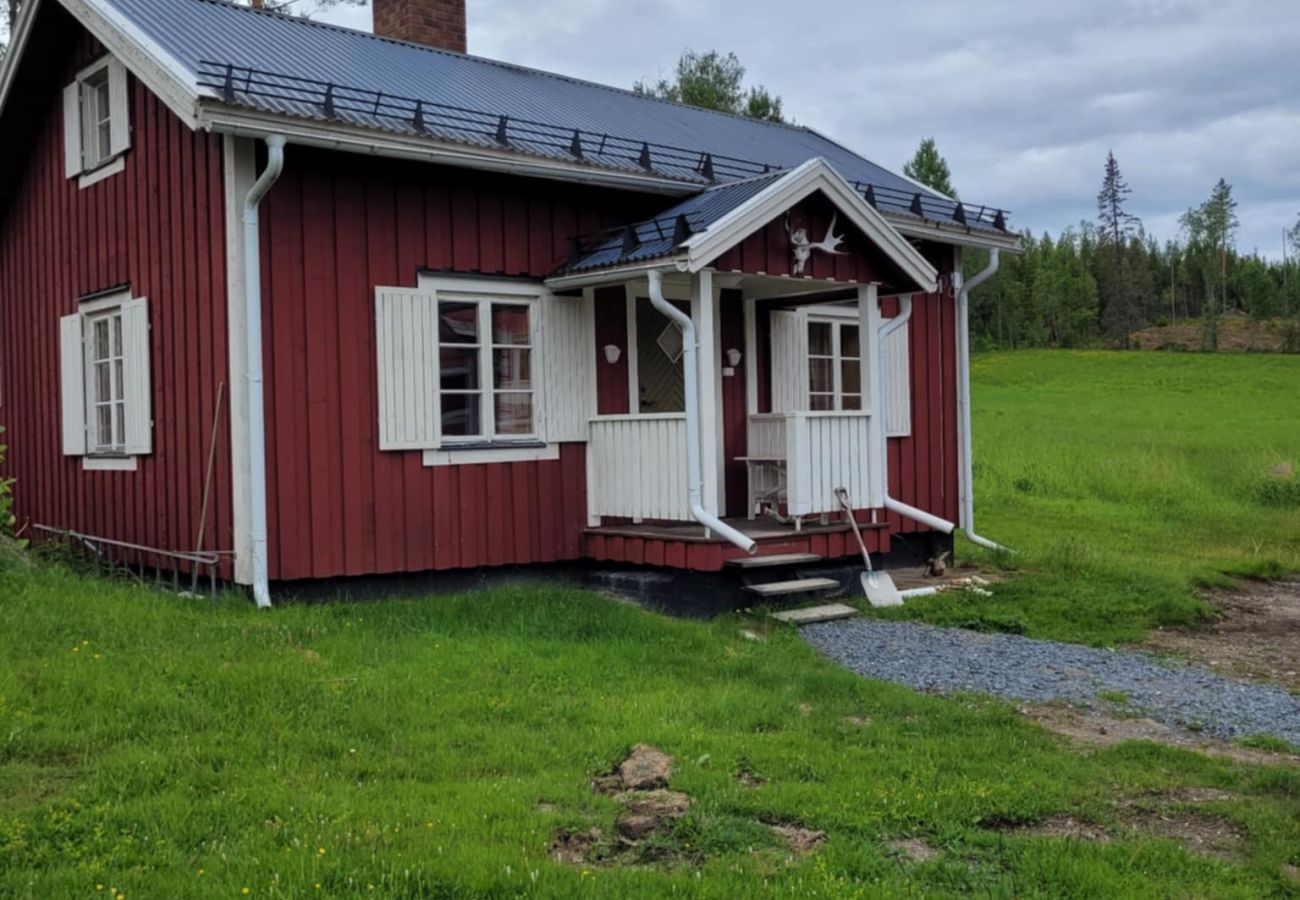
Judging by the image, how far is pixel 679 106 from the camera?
15.4 meters

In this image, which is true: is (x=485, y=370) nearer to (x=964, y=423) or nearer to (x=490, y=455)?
(x=490, y=455)

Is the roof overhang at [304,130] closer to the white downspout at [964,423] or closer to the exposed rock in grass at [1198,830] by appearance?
the white downspout at [964,423]

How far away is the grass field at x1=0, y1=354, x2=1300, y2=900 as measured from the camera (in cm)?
425

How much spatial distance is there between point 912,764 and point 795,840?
114 centimetres

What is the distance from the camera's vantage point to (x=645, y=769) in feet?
17.9

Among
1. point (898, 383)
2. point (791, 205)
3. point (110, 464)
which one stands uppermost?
point (791, 205)

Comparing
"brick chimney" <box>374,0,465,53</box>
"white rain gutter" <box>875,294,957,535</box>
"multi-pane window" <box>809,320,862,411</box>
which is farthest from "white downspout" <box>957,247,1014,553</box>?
"brick chimney" <box>374,0,465,53</box>

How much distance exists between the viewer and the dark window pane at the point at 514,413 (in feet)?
33.8

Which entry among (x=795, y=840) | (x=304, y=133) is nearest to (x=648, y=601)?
(x=304, y=133)

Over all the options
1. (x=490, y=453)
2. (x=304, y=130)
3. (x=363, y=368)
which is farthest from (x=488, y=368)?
(x=304, y=130)

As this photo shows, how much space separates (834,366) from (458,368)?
433 cm

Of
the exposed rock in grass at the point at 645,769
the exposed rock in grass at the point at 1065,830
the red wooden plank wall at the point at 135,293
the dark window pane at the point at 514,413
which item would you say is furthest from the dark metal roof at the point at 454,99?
the exposed rock in grass at the point at 1065,830

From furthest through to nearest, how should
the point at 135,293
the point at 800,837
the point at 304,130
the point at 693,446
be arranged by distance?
the point at 135,293 → the point at 693,446 → the point at 304,130 → the point at 800,837

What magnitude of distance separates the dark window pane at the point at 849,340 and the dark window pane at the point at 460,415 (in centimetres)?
458
